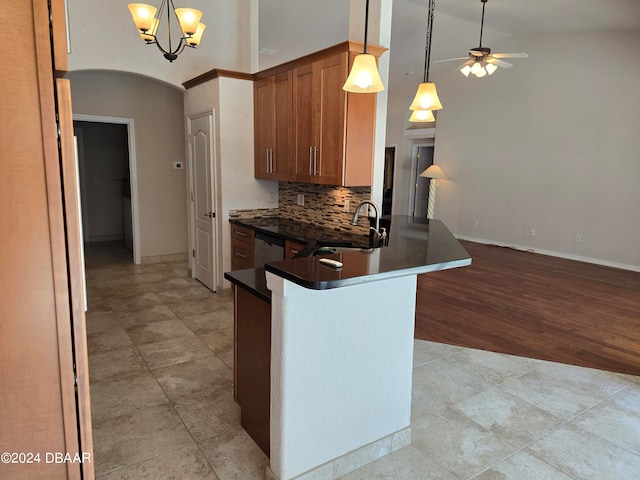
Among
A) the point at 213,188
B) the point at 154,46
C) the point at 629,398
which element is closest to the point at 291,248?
the point at 213,188

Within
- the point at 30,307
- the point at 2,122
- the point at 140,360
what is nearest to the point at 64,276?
the point at 30,307

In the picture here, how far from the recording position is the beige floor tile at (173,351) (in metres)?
3.14

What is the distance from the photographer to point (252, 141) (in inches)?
188

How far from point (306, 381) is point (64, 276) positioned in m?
1.01

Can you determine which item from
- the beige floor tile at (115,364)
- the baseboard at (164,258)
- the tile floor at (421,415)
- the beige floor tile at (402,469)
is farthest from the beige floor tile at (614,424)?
the baseboard at (164,258)

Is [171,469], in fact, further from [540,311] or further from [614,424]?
[540,311]

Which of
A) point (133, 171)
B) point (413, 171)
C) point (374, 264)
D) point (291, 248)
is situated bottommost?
point (291, 248)

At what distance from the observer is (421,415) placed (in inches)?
98.9

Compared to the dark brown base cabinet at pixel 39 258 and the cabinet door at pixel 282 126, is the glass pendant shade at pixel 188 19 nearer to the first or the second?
the cabinet door at pixel 282 126

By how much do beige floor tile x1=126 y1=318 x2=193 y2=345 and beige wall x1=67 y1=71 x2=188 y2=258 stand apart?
8.74ft

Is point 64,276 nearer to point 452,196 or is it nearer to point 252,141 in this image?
point 252,141

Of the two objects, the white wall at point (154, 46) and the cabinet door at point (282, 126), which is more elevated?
the white wall at point (154, 46)

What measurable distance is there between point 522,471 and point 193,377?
81.2 inches

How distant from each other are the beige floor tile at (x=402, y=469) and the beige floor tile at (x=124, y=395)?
1.33 m
